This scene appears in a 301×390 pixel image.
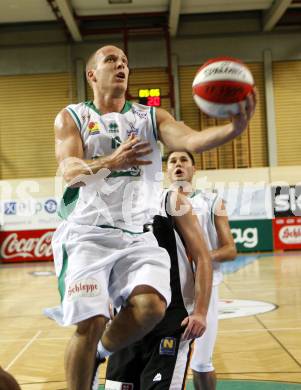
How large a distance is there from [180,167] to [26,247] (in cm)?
1203

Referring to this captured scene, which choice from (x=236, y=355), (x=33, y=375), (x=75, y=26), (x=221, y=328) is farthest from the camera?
(x=75, y=26)

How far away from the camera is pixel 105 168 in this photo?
10.3 ft

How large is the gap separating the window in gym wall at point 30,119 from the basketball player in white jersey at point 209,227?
48.9 feet

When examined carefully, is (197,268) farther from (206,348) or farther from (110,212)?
(206,348)

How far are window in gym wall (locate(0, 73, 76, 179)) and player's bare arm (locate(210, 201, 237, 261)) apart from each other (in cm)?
1499

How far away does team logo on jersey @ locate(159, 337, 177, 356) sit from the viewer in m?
3.15

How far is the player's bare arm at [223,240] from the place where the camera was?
4264 millimetres

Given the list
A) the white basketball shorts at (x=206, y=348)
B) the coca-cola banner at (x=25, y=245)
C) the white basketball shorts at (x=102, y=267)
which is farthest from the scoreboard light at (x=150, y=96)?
the white basketball shorts at (x=102, y=267)

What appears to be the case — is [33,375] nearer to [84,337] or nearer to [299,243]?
[84,337]

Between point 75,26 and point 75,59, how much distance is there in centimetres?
163

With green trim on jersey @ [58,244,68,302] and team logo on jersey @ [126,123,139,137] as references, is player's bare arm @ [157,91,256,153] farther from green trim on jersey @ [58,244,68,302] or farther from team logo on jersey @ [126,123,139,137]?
green trim on jersey @ [58,244,68,302]

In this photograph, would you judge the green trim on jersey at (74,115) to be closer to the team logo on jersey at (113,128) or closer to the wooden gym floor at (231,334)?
the team logo on jersey at (113,128)

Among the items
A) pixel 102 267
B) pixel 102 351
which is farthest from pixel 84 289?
pixel 102 351

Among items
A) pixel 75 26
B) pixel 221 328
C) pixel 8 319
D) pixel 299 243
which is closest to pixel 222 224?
pixel 221 328
